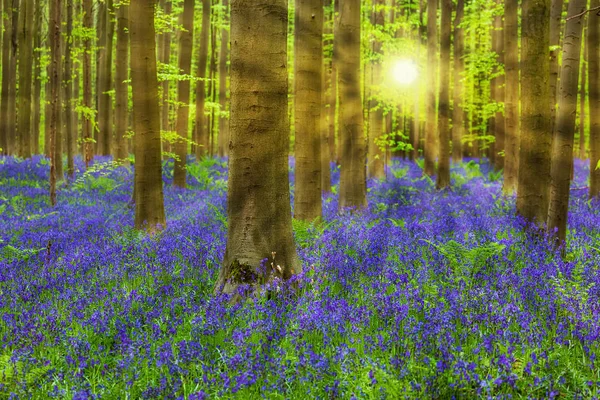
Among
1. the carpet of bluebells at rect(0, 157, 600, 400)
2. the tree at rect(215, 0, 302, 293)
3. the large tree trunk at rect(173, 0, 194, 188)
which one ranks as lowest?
the carpet of bluebells at rect(0, 157, 600, 400)

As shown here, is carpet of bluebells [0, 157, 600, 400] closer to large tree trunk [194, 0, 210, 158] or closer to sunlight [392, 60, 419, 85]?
large tree trunk [194, 0, 210, 158]

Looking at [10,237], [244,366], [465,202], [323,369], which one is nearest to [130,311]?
[244,366]

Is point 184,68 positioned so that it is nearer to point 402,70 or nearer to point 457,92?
point 402,70

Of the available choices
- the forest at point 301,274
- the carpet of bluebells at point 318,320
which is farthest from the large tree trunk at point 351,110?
the carpet of bluebells at point 318,320

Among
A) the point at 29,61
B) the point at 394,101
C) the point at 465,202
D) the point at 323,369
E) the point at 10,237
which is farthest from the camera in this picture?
the point at 29,61

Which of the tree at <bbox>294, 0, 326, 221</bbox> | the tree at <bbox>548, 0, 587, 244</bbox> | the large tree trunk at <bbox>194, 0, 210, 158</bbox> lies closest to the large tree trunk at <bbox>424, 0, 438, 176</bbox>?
the large tree trunk at <bbox>194, 0, 210, 158</bbox>

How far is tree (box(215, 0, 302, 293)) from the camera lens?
16.3 feet

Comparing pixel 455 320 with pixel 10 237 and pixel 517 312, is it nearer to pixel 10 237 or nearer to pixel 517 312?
pixel 517 312

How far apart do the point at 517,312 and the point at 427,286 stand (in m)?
0.89

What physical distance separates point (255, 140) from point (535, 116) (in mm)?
5411

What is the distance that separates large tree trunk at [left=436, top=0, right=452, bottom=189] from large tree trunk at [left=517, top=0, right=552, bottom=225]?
7.24 meters

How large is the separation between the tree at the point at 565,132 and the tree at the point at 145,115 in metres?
6.38

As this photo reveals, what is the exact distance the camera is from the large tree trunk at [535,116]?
7.87 meters

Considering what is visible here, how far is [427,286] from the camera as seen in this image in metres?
4.82
